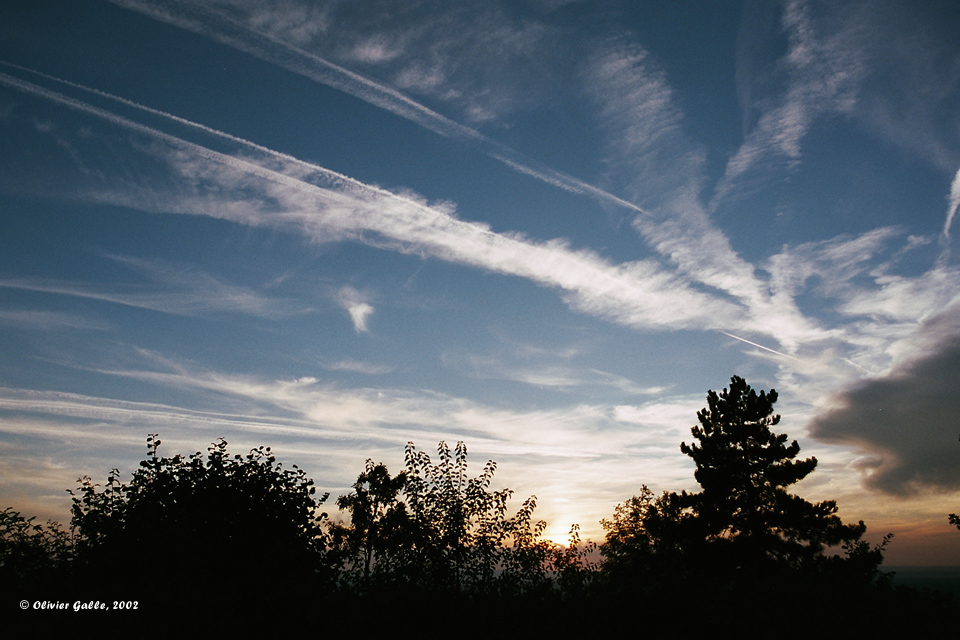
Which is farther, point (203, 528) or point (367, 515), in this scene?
point (367, 515)

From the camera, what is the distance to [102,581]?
46.5ft

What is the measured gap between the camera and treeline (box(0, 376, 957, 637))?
35.3ft

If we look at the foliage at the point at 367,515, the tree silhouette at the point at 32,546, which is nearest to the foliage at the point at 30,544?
the tree silhouette at the point at 32,546

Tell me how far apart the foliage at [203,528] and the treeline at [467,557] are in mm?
72

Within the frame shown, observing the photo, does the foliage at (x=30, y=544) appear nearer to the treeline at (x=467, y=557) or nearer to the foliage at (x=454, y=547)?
the treeline at (x=467, y=557)

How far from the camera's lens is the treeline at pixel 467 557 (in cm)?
1075

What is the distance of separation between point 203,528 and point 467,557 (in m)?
9.65

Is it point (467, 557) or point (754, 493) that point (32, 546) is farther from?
point (754, 493)

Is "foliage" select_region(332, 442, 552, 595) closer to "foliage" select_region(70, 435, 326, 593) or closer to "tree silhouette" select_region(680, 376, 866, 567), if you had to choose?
"foliage" select_region(70, 435, 326, 593)

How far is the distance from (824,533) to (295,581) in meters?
33.6

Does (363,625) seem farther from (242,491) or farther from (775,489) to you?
(775,489)

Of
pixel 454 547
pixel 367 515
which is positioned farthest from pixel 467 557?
pixel 367 515

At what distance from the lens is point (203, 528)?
16859 mm

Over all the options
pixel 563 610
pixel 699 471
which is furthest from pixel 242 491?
pixel 699 471
